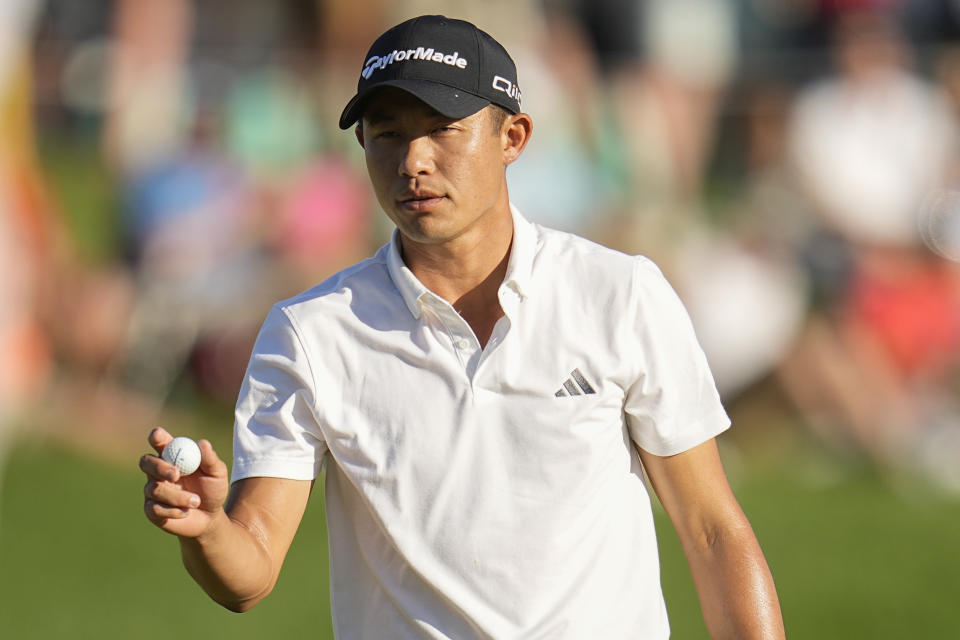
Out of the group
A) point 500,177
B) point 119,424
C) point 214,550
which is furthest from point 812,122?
point 214,550

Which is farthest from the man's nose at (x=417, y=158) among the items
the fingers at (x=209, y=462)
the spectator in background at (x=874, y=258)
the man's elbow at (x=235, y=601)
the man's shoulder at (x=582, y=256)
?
the spectator in background at (x=874, y=258)

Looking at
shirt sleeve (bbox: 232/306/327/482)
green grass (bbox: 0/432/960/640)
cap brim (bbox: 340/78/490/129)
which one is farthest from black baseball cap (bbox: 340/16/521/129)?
green grass (bbox: 0/432/960/640)

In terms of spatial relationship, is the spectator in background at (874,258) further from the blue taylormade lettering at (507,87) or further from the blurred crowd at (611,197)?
the blue taylormade lettering at (507,87)

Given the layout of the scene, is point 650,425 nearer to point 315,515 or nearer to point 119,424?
point 315,515

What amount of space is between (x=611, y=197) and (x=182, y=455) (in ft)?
27.9

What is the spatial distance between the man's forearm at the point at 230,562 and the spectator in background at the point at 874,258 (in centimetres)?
742

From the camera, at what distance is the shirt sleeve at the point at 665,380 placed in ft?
10.4

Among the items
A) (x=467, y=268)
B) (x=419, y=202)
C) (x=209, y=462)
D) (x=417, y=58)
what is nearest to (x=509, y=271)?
(x=467, y=268)

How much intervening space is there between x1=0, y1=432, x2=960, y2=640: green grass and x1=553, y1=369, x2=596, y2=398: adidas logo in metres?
4.39

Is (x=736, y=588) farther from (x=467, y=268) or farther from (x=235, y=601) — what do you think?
(x=235, y=601)

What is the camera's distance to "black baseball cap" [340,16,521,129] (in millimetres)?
3105

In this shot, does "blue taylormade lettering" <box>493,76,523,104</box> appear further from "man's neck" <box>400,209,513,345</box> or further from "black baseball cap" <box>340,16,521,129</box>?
"man's neck" <box>400,209,513,345</box>

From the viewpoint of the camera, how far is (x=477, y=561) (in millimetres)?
3059

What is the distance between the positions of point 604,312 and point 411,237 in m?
0.47
